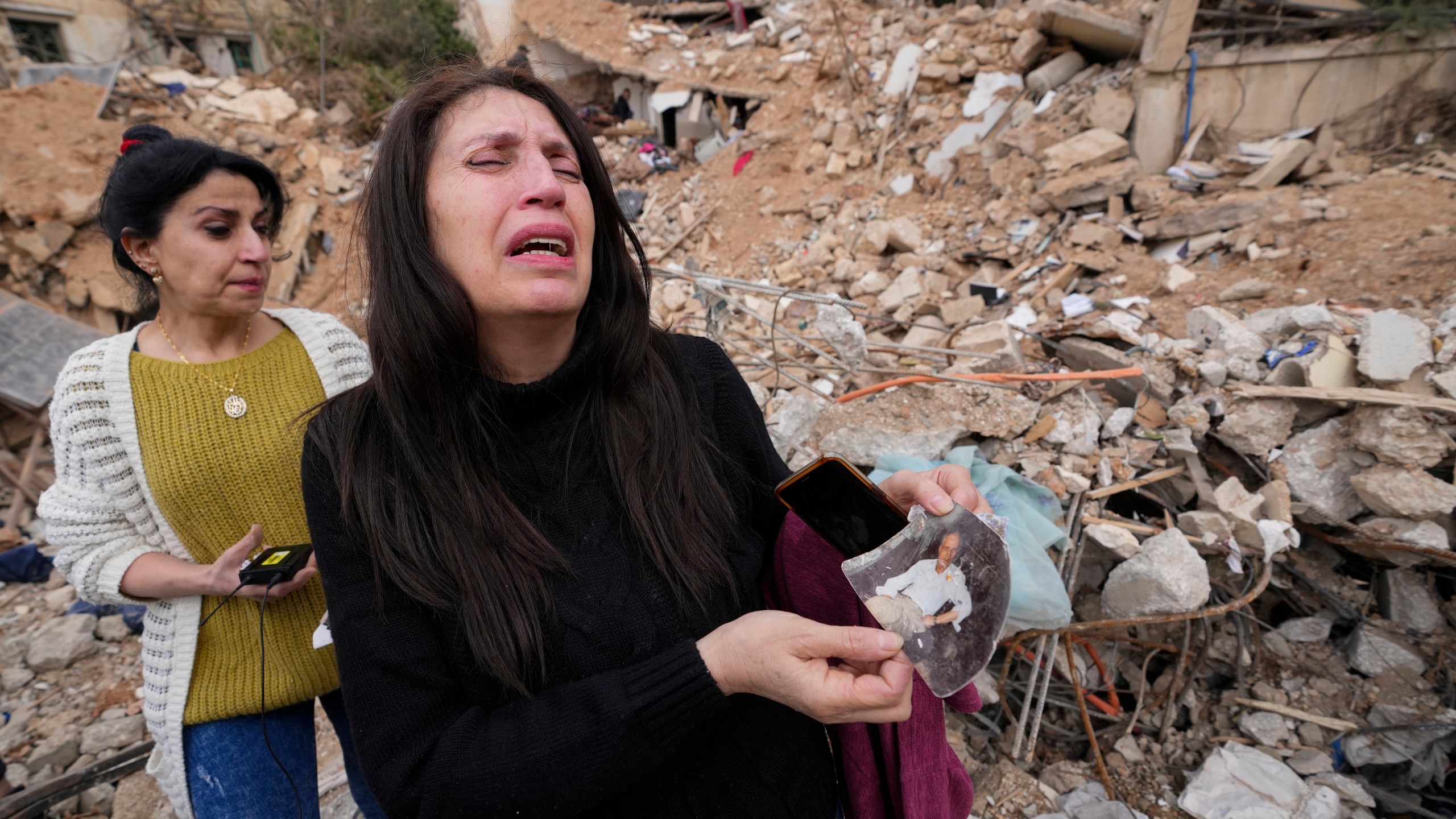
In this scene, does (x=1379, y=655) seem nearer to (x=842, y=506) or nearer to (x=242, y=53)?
(x=842, y=506)

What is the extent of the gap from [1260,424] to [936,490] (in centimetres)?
274

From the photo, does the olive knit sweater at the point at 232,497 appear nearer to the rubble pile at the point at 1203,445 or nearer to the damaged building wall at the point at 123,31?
the rubble pile at the point at 1203,445

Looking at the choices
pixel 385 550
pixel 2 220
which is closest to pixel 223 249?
pixel 385 550

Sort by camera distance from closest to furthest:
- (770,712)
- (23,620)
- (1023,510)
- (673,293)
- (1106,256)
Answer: (770,712), (1023,510), (23,620), (1106,256), (673,293)

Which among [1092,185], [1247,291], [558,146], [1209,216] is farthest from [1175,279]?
[558,146]

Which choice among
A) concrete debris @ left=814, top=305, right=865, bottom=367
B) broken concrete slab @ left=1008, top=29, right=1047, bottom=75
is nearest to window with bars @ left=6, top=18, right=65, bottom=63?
concrete debris @ left=814, top=305, right=865, bottom=367

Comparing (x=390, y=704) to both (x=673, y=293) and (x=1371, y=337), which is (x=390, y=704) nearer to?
(x=1371, y=337)

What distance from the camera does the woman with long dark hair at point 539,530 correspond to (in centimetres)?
103

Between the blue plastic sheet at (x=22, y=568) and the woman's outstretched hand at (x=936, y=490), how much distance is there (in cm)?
620

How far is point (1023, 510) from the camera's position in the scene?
262 centimetres

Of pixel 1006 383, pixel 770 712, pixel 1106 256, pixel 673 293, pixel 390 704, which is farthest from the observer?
pixel 673 293

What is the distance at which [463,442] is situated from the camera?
122 centimetres

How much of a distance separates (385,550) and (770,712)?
0.78 metres

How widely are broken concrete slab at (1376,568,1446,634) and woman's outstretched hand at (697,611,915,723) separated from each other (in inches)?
122
